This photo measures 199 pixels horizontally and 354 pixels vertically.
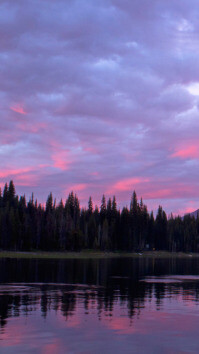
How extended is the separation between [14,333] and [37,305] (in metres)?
10.3

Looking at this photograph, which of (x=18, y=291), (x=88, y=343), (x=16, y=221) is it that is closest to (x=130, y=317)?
(x=88, y=343)

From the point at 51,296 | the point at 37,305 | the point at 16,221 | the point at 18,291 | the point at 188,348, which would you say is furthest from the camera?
the point at 16,221

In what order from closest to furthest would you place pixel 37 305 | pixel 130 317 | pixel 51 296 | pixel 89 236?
pixel 130 317 → pixel 37 305 → pixel 51 296 → pixel 89 236

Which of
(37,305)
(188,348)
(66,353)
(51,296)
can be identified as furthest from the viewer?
(51,296)

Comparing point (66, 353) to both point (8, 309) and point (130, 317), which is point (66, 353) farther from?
point (8, 309)

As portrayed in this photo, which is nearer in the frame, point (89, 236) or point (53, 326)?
point (53, 326)

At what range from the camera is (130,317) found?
2923 centimetres

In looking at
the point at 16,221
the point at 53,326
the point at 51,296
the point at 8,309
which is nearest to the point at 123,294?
the point at 51,296

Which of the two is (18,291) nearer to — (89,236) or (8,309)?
(8,309)

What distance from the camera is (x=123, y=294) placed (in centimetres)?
4184

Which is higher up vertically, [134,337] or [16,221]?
[16,221]

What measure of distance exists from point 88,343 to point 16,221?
147319 mm

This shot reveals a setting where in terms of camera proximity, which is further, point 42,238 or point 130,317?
point 42,238

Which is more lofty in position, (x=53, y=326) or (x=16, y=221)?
(x=16, y=221)
